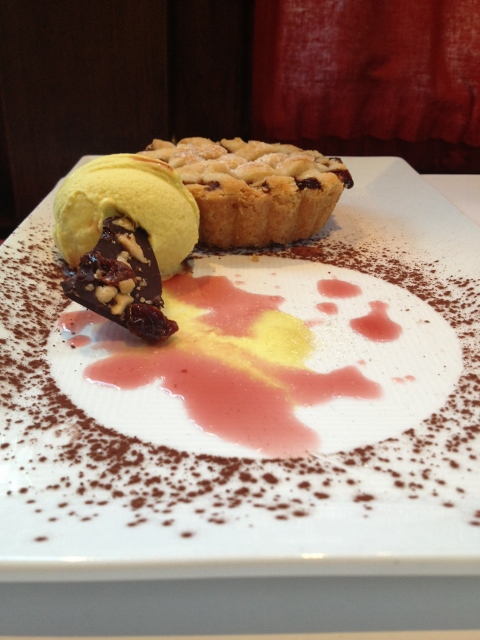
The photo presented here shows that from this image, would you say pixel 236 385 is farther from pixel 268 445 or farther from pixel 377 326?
pixel 377 326

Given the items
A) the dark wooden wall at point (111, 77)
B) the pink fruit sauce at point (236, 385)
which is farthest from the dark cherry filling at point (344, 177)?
the dark wooden wall at point (111, 77)

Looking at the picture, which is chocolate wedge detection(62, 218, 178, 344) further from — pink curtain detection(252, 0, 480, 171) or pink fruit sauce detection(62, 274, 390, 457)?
pink curtain detection(252, 0, 480, 171)

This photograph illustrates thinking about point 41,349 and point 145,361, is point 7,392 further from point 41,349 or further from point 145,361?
point 145,361

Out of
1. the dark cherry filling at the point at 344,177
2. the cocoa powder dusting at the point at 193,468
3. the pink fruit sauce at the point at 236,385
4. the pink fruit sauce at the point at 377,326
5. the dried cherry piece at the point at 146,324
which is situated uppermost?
the dark cherry filling at the point at 344,177

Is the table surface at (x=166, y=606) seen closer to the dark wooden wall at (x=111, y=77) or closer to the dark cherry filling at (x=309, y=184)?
the dark cherry filling at (x=309, y=184)

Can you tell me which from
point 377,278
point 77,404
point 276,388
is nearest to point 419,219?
point 377,278
